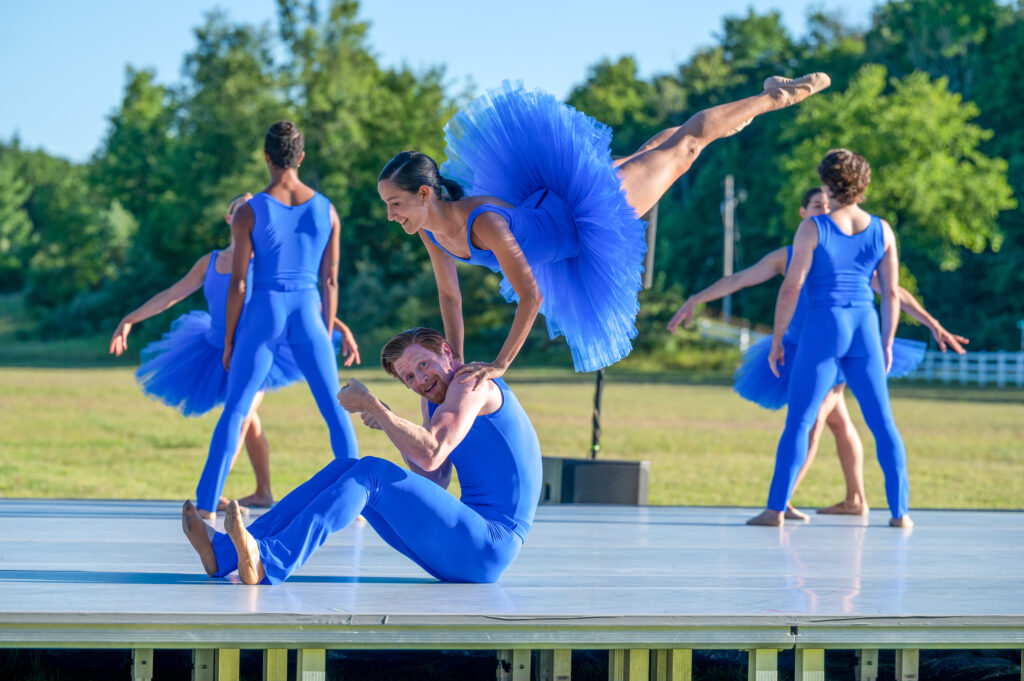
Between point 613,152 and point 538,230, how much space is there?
159ft

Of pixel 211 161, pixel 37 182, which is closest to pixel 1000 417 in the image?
pixel 211 161

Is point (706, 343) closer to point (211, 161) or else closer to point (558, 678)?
point (211, 161)

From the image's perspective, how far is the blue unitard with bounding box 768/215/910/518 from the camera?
21.1ft

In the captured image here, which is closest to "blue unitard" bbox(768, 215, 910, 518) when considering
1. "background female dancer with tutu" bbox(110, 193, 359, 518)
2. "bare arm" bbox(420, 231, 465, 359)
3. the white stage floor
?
the white stage floor

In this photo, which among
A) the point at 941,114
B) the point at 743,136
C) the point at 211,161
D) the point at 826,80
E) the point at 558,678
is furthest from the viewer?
the point at 743,136

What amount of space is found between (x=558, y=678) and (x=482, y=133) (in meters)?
2.26

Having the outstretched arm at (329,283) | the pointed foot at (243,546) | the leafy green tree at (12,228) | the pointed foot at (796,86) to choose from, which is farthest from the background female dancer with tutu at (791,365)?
the leafy green tree at (12,228)

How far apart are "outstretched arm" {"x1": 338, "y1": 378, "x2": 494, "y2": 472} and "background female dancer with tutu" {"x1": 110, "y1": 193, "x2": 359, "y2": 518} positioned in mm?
2673

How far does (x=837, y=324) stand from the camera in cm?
645

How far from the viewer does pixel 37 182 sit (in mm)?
82312

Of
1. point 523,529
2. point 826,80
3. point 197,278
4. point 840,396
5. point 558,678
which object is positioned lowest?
point 558,678

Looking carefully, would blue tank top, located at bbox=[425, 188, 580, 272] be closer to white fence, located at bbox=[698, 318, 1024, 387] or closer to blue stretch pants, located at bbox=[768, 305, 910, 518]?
blue stretch pants, located at bbox=[768, 305, 910, 518]

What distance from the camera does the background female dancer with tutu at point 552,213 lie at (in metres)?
4.67

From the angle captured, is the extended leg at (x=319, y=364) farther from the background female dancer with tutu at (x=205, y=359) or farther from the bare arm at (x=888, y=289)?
the bare arm at (x=888, y=289)
